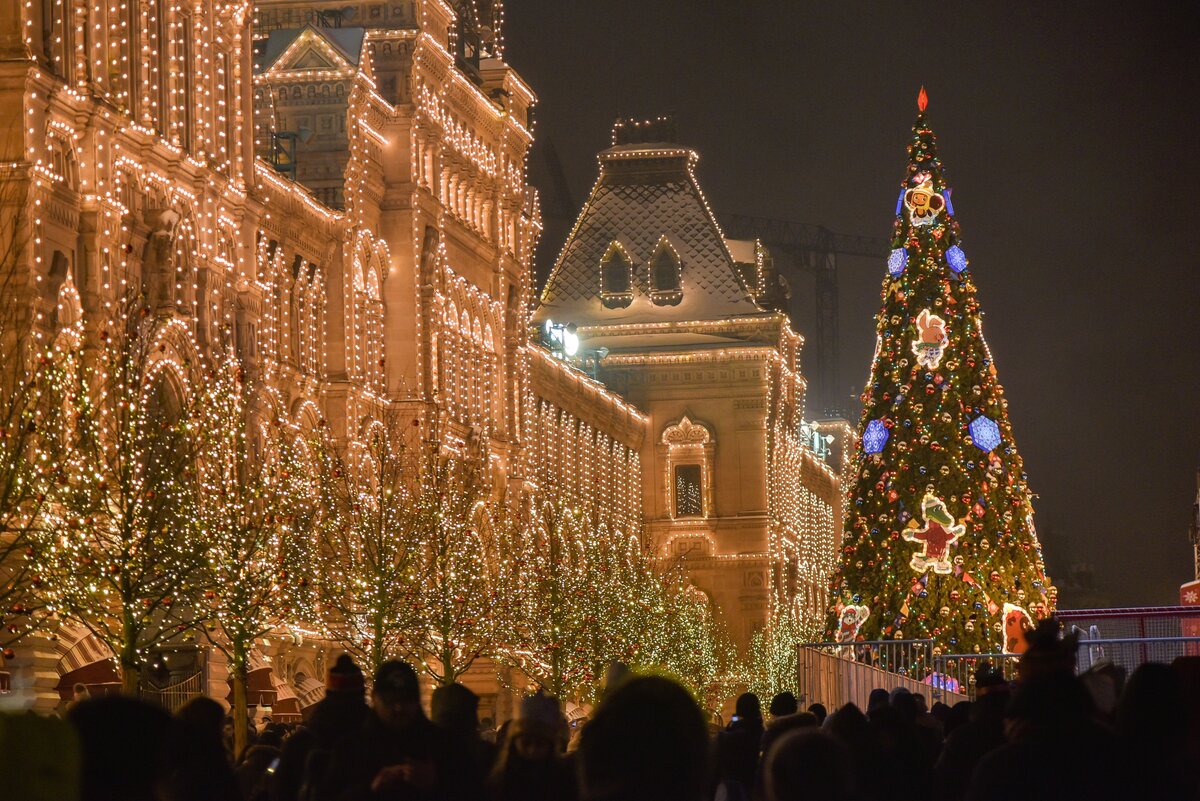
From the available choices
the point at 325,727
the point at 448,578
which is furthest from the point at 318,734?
the point at 448,578

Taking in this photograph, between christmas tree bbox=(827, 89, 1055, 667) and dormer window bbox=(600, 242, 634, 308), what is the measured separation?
5919 centimetres

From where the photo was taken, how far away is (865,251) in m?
174

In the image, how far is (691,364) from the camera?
3615 inches

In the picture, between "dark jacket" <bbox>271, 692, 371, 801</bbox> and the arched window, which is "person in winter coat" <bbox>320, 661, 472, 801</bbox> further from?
the arched window

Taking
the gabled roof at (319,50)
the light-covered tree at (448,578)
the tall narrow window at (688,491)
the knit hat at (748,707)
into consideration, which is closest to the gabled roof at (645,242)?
the tall narrow window at (688,491)

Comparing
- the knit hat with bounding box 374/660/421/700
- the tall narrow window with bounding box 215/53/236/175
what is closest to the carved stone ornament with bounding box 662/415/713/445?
the tall narrow window with bounding box 215/53/236/175

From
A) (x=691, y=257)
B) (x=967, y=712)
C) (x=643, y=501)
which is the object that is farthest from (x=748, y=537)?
(x=967, y=712)

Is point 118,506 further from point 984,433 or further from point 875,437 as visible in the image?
point 984,433

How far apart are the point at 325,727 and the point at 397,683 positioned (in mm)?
1034

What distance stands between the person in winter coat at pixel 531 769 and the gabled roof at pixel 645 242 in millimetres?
83267

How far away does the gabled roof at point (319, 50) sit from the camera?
161 feet

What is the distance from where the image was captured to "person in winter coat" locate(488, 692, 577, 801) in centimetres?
984

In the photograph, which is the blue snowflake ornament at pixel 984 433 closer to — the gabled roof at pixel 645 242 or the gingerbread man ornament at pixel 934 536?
the gingerbread man ornament at pixel 934 536

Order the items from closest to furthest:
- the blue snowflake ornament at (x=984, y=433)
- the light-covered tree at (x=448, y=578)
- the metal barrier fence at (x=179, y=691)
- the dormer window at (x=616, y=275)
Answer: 1. the blue snowflake ornament at (x=984, y=433)
2. the metal barrier fence at (x=179, y=691)
3. the light-covered tree at (x=448, y=578)
4. the dormer window at (x=616, y=275)
